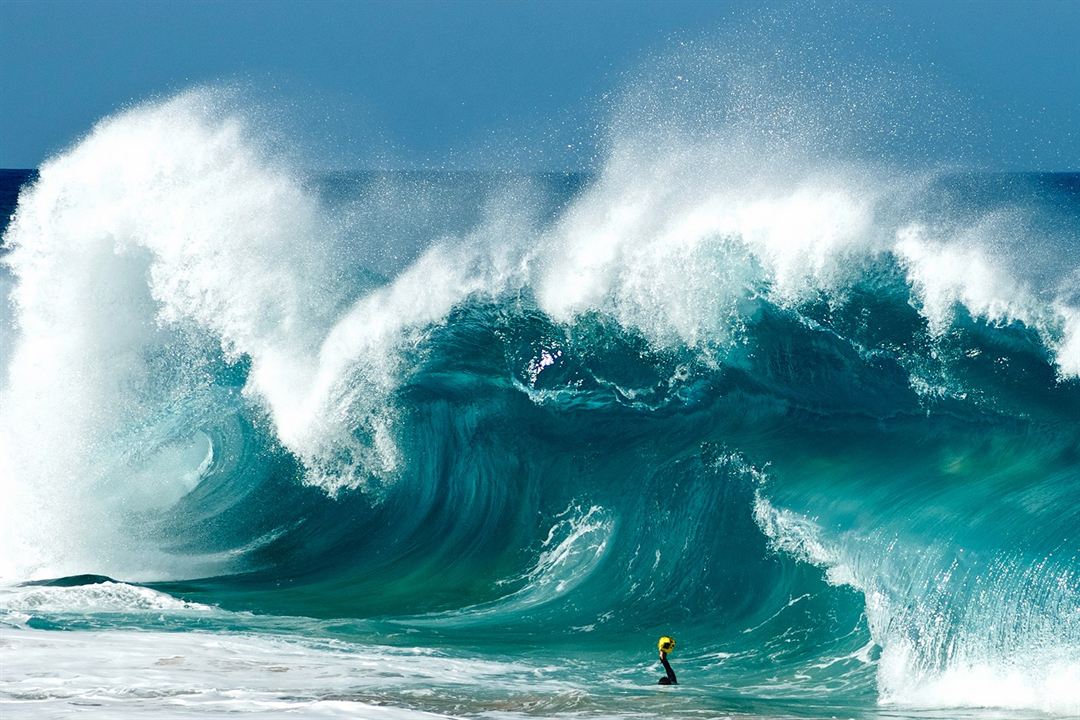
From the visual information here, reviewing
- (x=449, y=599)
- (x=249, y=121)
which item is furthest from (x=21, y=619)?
(x=249, y=121)

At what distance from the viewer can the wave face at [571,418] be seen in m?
11.3

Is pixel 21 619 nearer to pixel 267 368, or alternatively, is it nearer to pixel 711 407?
pixel 267 368

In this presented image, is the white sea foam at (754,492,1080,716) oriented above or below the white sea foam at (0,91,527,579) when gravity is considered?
below

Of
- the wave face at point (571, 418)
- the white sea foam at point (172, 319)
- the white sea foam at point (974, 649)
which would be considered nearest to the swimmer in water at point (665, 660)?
the wave face at point (571, 418)

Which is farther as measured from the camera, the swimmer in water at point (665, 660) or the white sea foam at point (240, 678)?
the swimmer in water at point (665, 660)

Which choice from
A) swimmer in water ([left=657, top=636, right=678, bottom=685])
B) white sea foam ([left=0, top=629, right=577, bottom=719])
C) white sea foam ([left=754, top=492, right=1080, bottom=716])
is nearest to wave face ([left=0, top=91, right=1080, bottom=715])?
white sea foam ([left=754, top=492, right=1080, bottom=716])

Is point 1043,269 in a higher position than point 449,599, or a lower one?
higher

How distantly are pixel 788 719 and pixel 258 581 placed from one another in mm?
6533

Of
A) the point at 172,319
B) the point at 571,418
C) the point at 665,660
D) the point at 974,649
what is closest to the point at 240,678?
the point at 665,660

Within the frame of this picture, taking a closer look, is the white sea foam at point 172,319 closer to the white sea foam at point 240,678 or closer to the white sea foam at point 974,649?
the white sea foam at point 240,678

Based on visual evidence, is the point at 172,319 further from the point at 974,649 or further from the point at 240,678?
the point at 974,649

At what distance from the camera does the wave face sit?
11.3 meters

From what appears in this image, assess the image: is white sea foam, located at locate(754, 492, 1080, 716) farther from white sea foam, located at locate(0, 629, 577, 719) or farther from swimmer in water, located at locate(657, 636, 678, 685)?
white sea foam, located at locate(0, 629, 577, 719)

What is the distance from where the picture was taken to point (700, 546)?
41.2 ft
